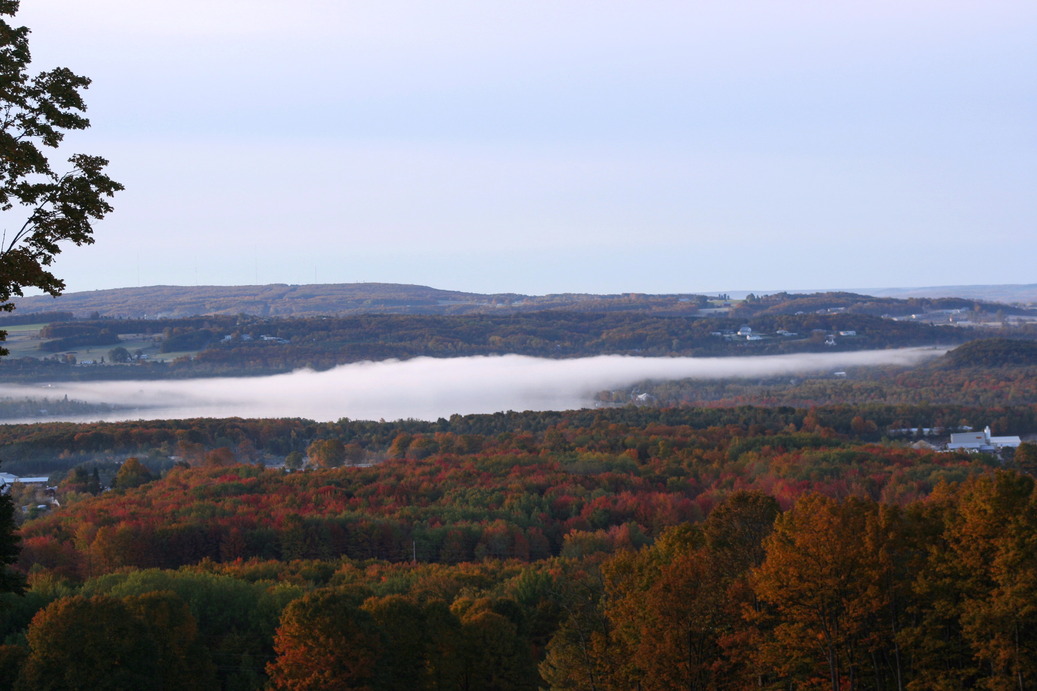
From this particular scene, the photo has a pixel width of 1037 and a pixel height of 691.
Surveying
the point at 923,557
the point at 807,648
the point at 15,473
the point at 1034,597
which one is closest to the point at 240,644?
the point at 807,648

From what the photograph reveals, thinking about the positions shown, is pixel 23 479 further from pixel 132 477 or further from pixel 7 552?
pixel 7 552

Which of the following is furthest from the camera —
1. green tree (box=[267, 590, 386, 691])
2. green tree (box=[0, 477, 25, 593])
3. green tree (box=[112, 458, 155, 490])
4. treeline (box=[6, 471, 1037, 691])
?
green tree (box=[112, 458, 155, 490])

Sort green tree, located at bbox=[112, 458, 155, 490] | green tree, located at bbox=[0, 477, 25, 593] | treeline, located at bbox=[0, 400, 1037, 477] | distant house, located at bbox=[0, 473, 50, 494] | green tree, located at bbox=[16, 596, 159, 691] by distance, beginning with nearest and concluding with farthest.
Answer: green tree, located at bbox=[0, 477, 25, 593], green tree, located at bbox=[16, 596, 159, 691], green tree, located at bbox=[112, 458, 155, 490], distant house, located at bbox=[0, 473, 50, 494], treeline, located at bbox=[0, 400, 1037, 477]

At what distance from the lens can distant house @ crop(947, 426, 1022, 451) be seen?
5084 inches

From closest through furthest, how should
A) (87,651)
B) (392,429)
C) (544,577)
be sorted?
(87,651) → (544,577) → (392,429)

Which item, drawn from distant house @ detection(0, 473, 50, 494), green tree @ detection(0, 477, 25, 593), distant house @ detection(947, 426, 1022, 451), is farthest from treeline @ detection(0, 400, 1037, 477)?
green tree @ detection(0, 477, 25, 593)

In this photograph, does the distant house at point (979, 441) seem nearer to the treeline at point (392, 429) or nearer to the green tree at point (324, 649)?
the treeline at point (392, 429)

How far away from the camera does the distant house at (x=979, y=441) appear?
424 feet

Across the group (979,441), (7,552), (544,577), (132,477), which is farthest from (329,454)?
(7,552)

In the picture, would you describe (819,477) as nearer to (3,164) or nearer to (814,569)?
(814,569)

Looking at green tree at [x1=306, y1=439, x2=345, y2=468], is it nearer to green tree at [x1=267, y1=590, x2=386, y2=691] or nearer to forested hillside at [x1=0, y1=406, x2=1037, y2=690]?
forested hillside at [x1=0, y1=406, x2=1037, y2=690]

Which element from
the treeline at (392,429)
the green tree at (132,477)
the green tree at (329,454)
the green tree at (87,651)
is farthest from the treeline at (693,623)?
the green tree at (329,454)

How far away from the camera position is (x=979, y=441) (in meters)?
136

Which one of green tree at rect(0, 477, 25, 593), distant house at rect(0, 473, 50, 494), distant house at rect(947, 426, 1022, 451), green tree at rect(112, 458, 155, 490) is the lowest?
distant house at rect(947, 426, 1022, 451)
